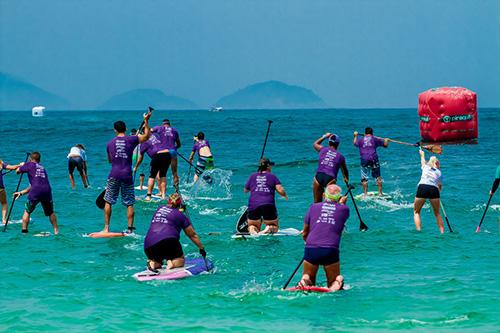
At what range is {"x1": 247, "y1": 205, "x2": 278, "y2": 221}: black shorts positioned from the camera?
14.4 metres

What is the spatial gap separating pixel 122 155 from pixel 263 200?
9.27 ft

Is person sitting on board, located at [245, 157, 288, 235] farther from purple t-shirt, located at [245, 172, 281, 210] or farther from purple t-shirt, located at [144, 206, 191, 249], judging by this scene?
purple t-shirt, located at [144, 206, 191, 249]

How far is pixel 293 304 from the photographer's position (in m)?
9.89

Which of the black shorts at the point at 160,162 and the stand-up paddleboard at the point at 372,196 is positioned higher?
the black shorts at the point at 160,162

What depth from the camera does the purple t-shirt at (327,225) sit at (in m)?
9.67

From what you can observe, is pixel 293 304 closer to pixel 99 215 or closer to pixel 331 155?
pixel 331 155

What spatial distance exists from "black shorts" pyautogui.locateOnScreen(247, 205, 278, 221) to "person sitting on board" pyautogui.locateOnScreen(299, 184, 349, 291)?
445cm

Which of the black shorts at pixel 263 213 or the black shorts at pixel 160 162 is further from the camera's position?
the black shorts at pixel 160 162

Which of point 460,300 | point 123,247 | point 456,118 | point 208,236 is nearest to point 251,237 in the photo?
point 208,236

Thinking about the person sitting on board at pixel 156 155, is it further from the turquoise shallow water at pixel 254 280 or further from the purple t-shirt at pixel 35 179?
the purple t-shirt at pixel 35 179

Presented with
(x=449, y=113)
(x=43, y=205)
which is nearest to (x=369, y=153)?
(x=449, y=113)

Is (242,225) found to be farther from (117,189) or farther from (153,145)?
(153,145)

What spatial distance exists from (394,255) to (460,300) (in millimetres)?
3178

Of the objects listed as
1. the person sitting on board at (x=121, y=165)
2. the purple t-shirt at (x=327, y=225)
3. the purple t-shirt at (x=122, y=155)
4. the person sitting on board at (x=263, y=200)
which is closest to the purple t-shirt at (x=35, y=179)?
the person sitting on board at (x=121, y=165)
